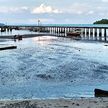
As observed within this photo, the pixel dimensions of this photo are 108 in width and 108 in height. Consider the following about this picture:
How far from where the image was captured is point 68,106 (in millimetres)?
20078

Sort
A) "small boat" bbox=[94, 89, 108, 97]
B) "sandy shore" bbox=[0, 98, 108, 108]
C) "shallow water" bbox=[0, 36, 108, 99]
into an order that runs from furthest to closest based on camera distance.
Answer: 1. "shallow water" bbox=[0, 36, 108, 99]
2. "small boat" bbox=[94, 89, 108, 97]
3. "sandy shore" bbox=[0, 98, 108, 108]

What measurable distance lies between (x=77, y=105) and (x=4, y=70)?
2608cm

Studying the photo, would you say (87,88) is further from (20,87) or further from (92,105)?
(92,105)

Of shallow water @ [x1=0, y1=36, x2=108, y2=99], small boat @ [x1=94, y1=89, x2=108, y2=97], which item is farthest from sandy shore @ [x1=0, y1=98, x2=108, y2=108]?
shallow water @ [x1=0, y1=36, x2=108, y2=99]

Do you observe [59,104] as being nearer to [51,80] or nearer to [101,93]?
[101,93]

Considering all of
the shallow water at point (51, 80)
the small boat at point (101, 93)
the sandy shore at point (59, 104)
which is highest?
the sandy shore at point (59, 104)

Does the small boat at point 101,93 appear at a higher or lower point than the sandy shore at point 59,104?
lower

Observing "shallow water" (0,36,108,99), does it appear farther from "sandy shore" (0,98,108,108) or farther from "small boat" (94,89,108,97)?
"sandy shore" (0,98,108,108)

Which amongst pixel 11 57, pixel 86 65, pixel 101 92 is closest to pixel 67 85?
pixel 101 92

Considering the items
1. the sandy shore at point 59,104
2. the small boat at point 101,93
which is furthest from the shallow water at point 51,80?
the sandy shore at point 59,104

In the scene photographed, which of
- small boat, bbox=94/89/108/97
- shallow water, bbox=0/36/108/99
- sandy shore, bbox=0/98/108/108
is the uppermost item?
sandy shore, bbox=0/98/108/108

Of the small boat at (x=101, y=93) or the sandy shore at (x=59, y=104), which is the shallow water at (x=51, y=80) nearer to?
the small boat at (x=101, y=93)

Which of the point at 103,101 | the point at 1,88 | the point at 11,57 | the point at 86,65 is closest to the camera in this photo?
the point at 103,101

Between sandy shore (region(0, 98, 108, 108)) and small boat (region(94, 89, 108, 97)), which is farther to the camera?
small boat (region(94, 89, 108, 97))
